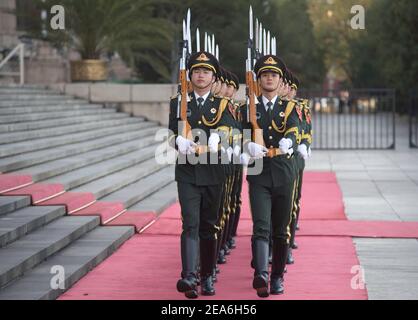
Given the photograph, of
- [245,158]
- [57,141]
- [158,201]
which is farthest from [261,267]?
[57,141]

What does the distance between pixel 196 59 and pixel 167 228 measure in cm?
458

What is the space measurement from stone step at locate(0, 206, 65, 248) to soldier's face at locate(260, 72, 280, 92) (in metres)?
3.00

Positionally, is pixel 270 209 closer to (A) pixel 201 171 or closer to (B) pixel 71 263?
(A) pixel 201 171

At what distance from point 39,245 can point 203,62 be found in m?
2.71

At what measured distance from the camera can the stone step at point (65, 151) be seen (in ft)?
45.3

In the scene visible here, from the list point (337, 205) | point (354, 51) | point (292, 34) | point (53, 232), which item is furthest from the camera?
point (354, 51)

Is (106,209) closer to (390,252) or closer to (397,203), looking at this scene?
(390,252)

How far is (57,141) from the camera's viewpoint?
17.2 meters

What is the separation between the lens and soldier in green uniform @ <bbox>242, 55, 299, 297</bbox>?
28.0 ft

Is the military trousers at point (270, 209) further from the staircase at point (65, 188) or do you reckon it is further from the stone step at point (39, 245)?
the stone step at point (39, 245)

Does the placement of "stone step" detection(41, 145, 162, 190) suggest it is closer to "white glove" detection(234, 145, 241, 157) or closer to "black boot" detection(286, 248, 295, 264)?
"black boot" detection(286, 248, 295, 264)

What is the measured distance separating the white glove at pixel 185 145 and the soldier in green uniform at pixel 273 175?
1.65ft

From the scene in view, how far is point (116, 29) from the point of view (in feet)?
87.4

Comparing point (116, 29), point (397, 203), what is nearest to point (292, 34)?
point (116, 29)
